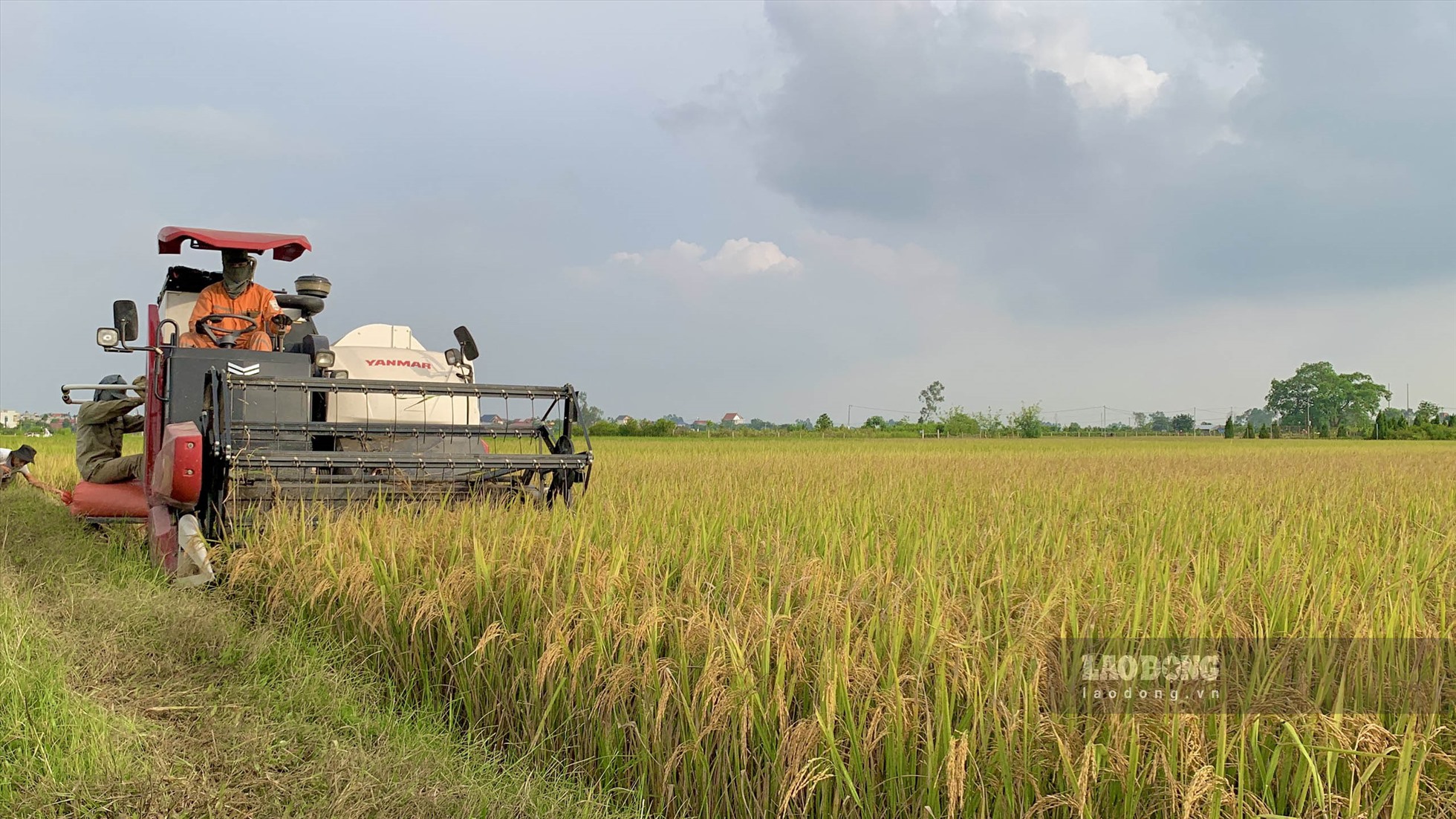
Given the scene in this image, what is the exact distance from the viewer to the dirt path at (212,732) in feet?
9.14

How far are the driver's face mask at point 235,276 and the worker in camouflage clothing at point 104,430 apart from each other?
4.15ft

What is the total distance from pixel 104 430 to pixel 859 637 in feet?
26.0

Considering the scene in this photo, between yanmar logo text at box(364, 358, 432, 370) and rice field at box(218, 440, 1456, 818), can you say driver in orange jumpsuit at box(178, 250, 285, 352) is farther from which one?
rice field at box(218, 440, 1456, 818)

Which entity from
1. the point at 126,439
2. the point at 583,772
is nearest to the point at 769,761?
the point at 583,772

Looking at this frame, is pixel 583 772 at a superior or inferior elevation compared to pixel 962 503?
inferior

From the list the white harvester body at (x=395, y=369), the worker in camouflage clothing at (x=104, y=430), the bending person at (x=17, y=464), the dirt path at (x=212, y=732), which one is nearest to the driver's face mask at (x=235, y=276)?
the white harvester body at (x=395, y=369)

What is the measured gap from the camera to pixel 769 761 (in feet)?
8.28

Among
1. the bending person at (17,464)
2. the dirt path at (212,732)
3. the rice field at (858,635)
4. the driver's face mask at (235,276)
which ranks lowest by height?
the dirt path at (212,732)

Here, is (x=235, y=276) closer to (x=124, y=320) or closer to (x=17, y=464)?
(x=124, y=320)

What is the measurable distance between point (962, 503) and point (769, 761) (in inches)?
188

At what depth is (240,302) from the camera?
23.8 ft

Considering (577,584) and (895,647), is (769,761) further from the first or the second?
(577,584)

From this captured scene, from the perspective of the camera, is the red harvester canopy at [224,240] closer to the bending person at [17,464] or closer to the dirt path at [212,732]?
the dirt path at [212,732]

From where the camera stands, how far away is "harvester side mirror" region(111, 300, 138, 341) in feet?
19.2
